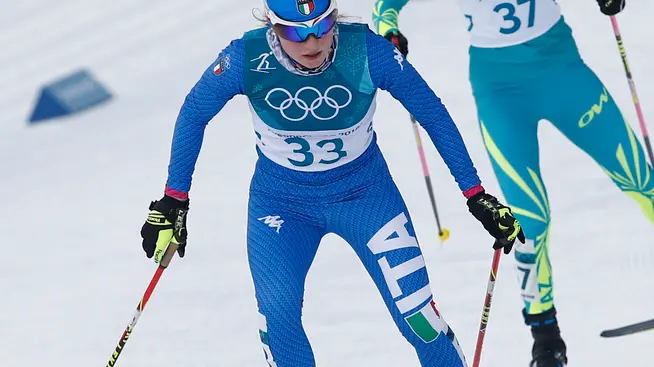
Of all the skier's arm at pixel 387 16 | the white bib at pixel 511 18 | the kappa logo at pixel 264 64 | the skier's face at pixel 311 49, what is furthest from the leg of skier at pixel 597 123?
A: the kappa logo at pixel 264 64

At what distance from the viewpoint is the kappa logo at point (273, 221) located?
459cm

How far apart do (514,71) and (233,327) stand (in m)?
2.05

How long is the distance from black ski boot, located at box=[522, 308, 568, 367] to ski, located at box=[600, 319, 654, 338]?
0.80 ft

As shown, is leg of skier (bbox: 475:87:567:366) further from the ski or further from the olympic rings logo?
the olympic rings logo

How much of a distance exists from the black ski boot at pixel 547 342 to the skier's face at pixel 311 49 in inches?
74.0

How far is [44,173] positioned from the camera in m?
8.94

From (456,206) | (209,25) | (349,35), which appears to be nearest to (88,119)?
(209,25)

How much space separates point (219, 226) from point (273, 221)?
2947 millimetres

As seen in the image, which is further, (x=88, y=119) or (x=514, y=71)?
(x=88, y=119)

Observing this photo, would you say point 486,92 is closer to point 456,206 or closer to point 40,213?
point 456,206

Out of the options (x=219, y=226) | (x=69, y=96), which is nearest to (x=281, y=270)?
(x=219, y=226)

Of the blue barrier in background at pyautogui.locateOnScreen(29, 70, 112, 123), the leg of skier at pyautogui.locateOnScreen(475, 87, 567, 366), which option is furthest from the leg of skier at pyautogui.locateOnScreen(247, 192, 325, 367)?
the blue barrier in background at pyautogui.locateOnScreen(29, 70, 112, 123)

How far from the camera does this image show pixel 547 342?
5.49 metres

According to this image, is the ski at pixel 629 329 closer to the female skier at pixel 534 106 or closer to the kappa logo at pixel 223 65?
the female skier at pixel 534 106
